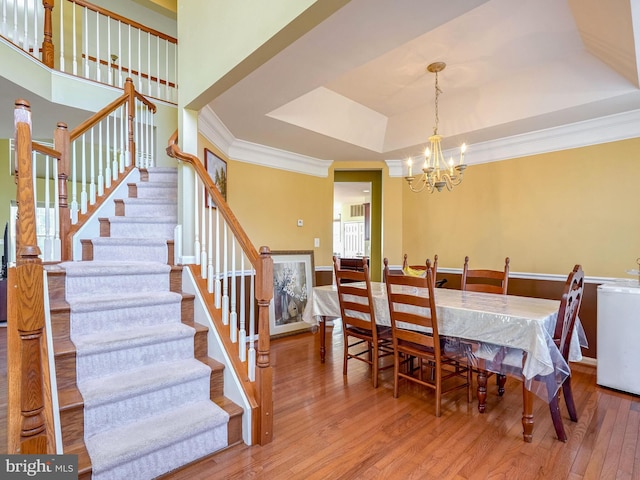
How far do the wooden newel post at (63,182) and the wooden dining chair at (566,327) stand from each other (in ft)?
11.6

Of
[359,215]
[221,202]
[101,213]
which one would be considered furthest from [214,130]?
[359,215]

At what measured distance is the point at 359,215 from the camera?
10.6 metres

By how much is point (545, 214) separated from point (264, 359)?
3.49 meters

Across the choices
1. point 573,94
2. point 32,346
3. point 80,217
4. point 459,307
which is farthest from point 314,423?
point 573,94

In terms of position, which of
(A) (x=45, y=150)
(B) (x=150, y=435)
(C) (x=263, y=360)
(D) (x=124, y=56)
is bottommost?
(B) (x=150, y=435)

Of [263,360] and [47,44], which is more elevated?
[47,44]

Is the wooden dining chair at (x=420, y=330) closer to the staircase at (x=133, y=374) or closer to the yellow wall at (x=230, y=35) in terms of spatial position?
the staircase at (x=133, y=374)

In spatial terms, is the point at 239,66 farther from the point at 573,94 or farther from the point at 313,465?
the point at 573,94

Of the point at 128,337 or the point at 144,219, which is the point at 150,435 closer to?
the point at 128,337

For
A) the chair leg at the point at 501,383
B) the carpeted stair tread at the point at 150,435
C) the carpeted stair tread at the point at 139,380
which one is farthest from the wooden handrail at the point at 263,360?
the chair leg at the point at 501,383

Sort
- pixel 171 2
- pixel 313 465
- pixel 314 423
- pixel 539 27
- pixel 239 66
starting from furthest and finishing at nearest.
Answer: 1. pixel 171 2
2. pixel 539 27
3. pixel 314 423
4. pixel 239 66
5. pixel 313 465

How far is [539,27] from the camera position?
247 centimetres

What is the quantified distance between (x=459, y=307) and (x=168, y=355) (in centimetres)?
197

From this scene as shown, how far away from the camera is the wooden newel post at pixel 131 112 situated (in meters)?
3.50
